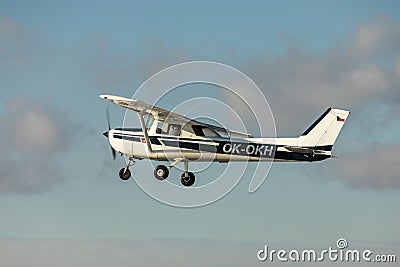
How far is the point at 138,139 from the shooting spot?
176 feet

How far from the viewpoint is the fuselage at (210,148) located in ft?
170

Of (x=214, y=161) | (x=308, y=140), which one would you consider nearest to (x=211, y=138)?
(x=214, y=161)

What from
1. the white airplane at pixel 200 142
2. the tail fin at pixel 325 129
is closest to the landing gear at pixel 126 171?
the white airplane at pixel 200 142

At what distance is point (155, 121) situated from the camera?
176 ft

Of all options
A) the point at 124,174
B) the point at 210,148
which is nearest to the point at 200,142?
the point at 210,148

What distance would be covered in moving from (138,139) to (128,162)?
4.14 ft

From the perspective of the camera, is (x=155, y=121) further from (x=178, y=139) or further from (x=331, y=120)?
(x=331, y=120)

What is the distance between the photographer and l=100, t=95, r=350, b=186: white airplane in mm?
51969

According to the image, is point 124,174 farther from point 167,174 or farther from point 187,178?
point 187,178

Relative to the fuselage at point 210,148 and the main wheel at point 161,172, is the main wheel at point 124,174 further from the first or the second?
the main wheel at point 161,172

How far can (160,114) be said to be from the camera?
53.4m

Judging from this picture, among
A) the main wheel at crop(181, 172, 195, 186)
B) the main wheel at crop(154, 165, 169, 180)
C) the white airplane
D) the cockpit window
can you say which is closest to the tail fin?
the white airplane

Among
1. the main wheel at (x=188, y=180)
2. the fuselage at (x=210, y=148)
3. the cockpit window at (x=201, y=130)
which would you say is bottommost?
the main wheel at (x=188, y=180)

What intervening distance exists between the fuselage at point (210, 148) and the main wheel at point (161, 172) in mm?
400
